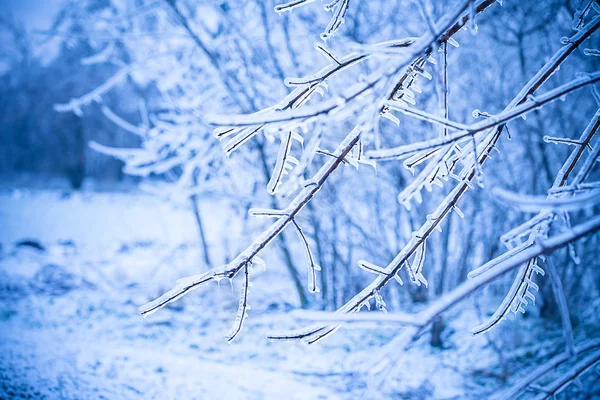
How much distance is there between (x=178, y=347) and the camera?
3.39 metres

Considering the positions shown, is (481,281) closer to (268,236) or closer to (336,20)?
(268,236)

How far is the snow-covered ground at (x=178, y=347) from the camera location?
2.21 m

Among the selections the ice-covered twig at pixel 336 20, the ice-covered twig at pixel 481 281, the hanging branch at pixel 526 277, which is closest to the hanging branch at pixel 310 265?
the ice-covered twig at pixel 481 281

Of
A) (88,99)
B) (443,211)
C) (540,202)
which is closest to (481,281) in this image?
(540,202)

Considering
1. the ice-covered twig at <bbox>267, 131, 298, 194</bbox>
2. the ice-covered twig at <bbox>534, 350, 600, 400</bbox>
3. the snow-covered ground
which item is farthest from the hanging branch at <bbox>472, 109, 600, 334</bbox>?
the ice-covered twig at <bbox>267, 131, 298, 194</bbox>

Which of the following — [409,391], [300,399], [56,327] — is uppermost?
[56,327]

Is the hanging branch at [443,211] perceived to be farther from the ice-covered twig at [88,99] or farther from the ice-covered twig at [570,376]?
the ice-covered twig at [88,99]

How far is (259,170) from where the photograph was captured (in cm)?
451

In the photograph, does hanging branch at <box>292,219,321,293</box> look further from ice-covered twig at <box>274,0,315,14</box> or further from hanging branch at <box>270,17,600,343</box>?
ice-covered twig at <box>274,0,315,14</box>

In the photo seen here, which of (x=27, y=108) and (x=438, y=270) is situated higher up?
(x=27, y=108)

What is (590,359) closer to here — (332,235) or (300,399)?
(300,399)

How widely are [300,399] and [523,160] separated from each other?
3623mm

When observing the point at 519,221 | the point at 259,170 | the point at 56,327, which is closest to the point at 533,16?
the point at 519,221

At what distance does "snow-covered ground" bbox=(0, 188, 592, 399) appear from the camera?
7.25 feet
